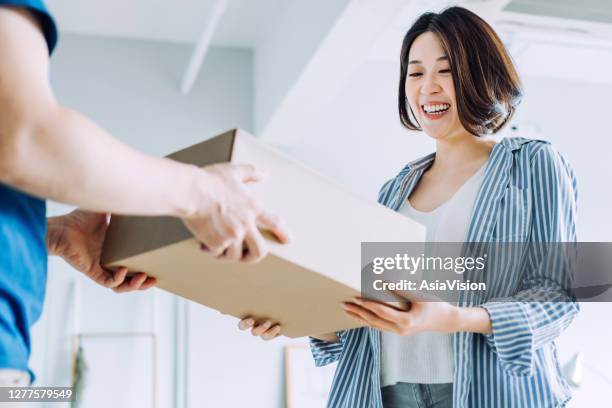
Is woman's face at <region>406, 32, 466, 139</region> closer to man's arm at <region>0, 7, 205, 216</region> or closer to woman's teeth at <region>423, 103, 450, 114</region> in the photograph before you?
woman's teeth at <region>423, 103, 450, 114</region>

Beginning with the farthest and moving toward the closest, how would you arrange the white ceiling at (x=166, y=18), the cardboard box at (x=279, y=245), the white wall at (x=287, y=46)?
the white ceiling at (x=166, y=18) < the white wall at (x=287, y=46) < the cardboard box at (x=279, y=245)

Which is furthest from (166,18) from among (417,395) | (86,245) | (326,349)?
(417,395)

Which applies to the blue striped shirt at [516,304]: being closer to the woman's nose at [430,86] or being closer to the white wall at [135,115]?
the woman's nose at [430,86]

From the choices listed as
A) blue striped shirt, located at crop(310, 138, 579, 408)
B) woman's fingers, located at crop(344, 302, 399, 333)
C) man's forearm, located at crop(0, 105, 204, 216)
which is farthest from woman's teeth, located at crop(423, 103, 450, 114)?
man's forearm, located at crop(0, 105, 204, 216)

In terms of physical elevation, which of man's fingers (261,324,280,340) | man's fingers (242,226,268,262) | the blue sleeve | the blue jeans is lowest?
the blue jeans

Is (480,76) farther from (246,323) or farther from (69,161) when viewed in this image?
(69,161)

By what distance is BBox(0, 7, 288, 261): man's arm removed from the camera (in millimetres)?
719

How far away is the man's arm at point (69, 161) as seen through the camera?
0.72 metres

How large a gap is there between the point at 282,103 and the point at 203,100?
0.75m

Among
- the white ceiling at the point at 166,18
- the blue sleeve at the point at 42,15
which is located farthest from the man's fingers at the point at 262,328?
the white ceiling at the point at 166,18

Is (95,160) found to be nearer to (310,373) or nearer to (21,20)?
(21,20)

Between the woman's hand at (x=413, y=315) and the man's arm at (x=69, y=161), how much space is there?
0.34m

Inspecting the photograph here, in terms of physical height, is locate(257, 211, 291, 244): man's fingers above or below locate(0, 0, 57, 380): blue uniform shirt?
above

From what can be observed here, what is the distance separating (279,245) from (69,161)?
324 mm
